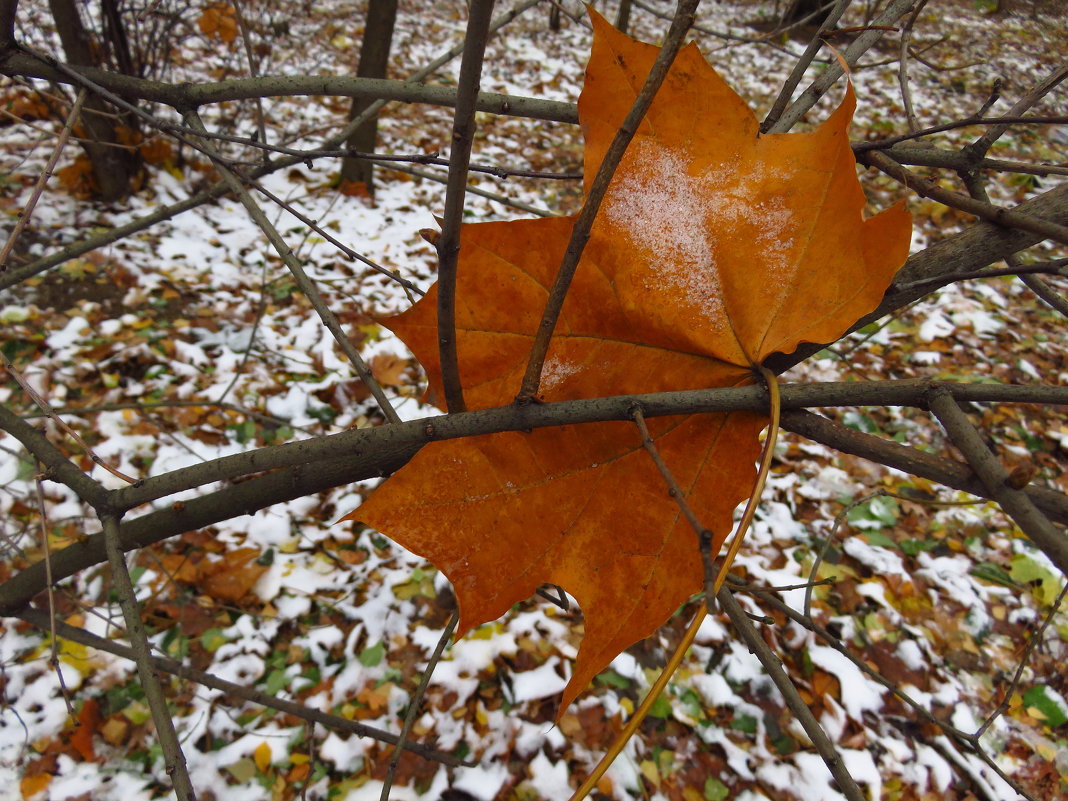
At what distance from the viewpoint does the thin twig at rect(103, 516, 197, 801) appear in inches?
26.5

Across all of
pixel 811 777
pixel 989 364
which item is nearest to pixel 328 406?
pixel 811 777

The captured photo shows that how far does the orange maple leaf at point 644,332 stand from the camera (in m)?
0.64

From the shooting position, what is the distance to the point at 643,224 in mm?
667

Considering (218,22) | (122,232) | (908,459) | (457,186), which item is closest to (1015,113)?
(908,459)

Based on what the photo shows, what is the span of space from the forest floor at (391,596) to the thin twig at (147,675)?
18.7 inches

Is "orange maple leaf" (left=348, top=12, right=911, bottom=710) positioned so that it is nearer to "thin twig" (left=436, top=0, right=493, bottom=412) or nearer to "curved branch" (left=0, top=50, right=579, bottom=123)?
"thin twig" (left=436, top=0, right=493, bottom=412)

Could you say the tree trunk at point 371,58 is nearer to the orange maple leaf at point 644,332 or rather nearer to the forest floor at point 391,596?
the forest floor at point 391,596

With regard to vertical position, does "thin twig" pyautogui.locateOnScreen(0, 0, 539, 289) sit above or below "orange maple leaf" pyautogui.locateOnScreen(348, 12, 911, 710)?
below

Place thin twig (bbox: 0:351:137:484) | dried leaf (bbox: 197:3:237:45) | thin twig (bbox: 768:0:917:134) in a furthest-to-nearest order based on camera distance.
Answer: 1. dried leaf (bbox: 197:3:237:45)
2. thin twig (bbox: 768:0:917:134)
3. thin twig (bbox: 0:351:137:484)

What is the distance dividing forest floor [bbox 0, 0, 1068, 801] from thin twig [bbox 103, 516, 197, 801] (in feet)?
1.56

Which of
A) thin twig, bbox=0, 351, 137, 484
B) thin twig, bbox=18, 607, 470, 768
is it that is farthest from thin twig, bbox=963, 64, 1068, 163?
thin twig, bbox=18, 607, 470, 768

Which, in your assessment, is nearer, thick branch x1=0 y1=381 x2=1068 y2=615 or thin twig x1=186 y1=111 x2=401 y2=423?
thick branch x1=0 y1=381 x2=1068 y2=615

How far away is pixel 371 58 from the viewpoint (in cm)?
414

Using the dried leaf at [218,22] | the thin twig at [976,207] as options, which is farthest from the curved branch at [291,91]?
the dried leaf at [218,22]
